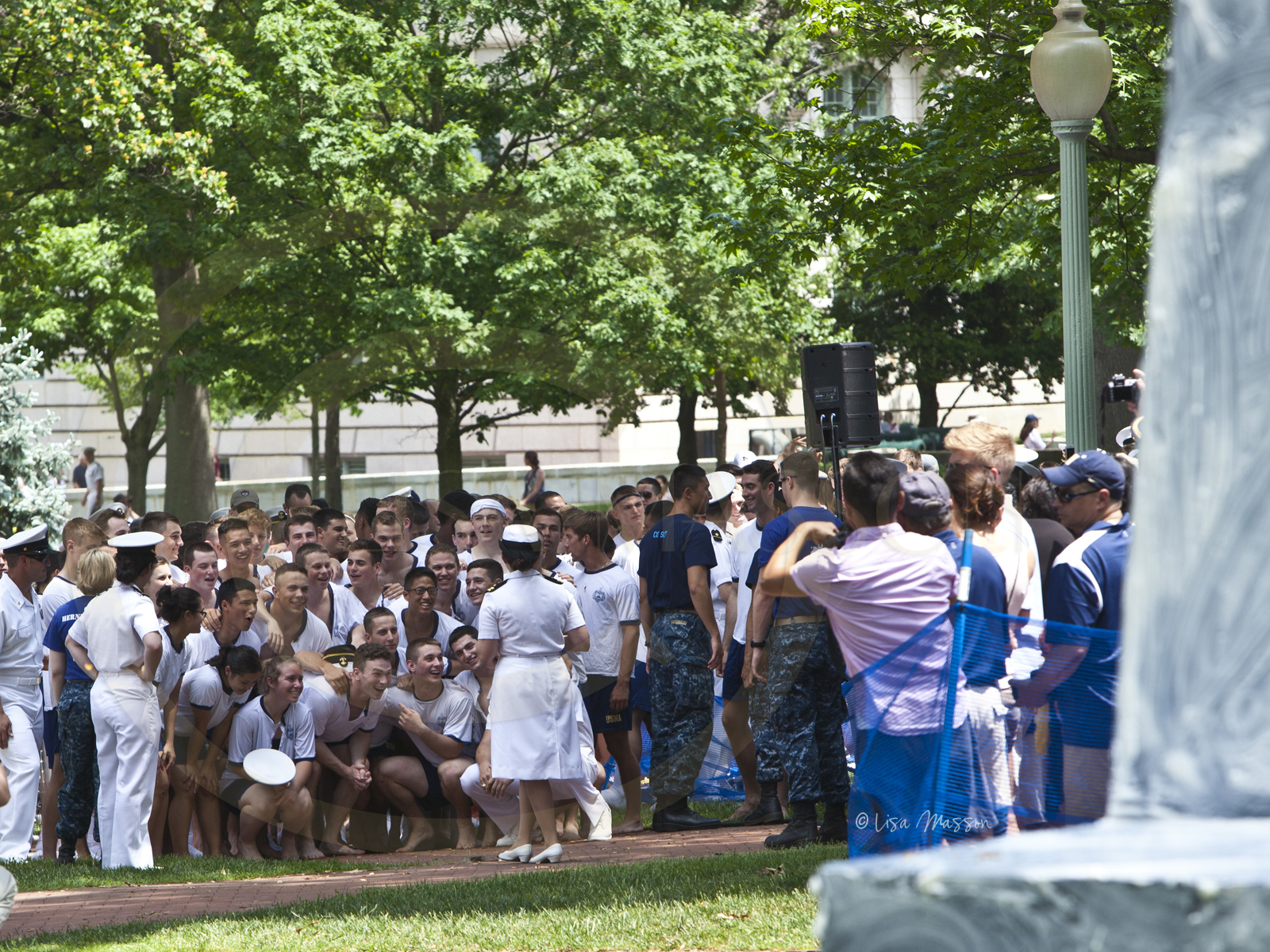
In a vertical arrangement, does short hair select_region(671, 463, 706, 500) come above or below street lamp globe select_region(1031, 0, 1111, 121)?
below

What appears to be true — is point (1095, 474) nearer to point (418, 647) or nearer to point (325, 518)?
point (418, 647)

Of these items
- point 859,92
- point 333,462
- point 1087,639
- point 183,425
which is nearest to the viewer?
point 1087,639

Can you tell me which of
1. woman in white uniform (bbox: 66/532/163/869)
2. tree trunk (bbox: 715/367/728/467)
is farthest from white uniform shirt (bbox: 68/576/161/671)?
tree trunk (bbox: 715/367/728/467)

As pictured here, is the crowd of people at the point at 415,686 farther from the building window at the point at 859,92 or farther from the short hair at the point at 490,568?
the building window at the point at 859,92

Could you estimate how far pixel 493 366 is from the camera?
2197 cm

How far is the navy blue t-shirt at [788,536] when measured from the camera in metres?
7.41

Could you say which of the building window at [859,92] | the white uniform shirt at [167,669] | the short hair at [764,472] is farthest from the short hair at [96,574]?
the building window at [859,92]

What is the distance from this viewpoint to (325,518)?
11.5 meters

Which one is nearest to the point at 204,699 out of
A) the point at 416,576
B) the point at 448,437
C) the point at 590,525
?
the point at 416,576

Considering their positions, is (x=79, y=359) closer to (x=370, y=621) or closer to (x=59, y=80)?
(x=59, y=80)

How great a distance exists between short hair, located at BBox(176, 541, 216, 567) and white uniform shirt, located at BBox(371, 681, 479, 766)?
72.8 inches

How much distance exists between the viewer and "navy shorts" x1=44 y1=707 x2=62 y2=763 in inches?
367

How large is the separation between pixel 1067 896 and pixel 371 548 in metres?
9.19

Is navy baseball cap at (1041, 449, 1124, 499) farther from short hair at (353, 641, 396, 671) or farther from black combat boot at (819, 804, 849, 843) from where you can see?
short hair at (353, 641, 396, 671)
